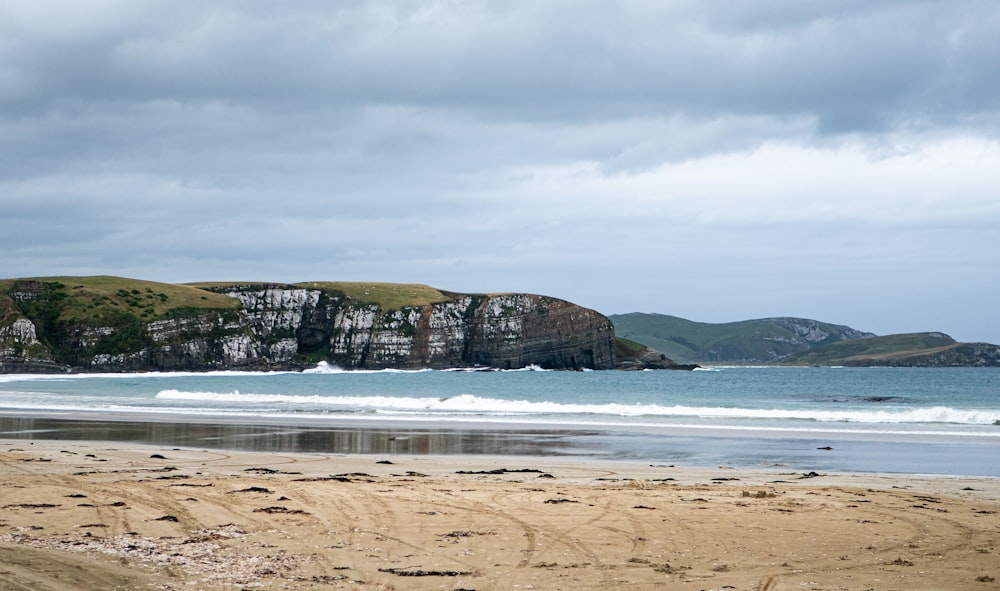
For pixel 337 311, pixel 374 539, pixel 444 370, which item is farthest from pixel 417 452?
pixel 337 311

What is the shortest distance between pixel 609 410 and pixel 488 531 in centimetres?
3550

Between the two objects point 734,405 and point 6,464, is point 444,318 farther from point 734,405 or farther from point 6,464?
point 6,464

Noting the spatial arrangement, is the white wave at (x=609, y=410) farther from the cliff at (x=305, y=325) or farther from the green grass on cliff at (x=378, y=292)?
the green grass on cliff at (x=378, y=292)

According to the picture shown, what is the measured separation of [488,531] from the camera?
1067cm

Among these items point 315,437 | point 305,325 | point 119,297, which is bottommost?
point 315,437

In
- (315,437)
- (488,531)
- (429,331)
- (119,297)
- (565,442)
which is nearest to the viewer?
(488,531)

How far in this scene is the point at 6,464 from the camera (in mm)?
17422

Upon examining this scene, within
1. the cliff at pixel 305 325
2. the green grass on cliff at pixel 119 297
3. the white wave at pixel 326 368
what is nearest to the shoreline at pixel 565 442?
the cliff at pixel 305 325

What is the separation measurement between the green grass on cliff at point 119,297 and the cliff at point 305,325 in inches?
7.6

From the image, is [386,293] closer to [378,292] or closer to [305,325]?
[378,292]

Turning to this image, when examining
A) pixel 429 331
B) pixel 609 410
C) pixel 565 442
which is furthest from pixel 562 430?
pixel 429 331

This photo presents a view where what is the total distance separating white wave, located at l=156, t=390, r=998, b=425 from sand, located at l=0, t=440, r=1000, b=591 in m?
21.8

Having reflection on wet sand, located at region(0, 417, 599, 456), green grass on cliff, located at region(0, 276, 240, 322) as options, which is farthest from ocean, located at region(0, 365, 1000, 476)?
green grass on cliff, located at region(0, 276, 240, 322)

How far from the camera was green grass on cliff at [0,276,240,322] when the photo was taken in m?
141
